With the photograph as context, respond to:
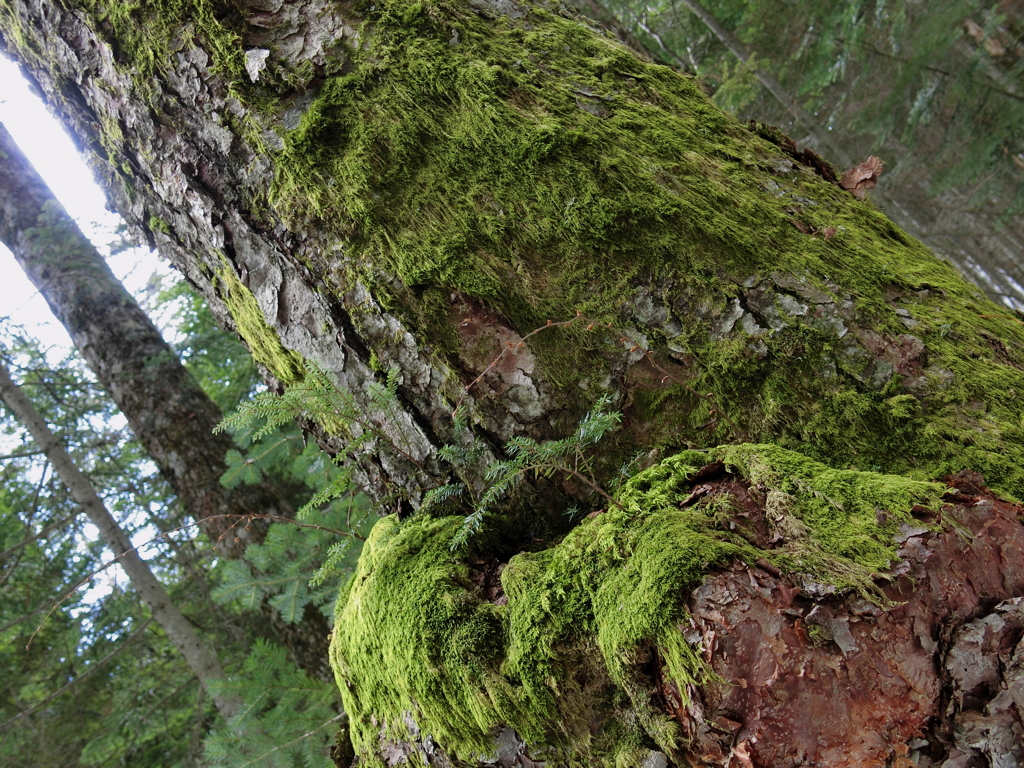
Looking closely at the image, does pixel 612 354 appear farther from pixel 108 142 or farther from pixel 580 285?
pixel 108 142

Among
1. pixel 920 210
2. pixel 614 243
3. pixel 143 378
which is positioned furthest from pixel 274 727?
pixel 920 210

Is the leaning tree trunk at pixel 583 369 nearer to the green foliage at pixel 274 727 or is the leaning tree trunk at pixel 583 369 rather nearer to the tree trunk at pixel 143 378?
the green foliage at pixel 274 727

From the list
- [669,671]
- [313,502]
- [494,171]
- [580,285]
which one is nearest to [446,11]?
[494,171]

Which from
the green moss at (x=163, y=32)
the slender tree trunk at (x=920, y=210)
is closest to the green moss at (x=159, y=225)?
the green moss at (x=163, y=32)

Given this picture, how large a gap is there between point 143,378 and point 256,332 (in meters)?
3.33

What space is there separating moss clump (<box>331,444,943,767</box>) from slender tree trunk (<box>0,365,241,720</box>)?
4.51 meters

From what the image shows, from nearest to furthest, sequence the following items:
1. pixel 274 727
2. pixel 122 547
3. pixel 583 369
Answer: pixel 583 369
pixel 274 727
pixel 122 547

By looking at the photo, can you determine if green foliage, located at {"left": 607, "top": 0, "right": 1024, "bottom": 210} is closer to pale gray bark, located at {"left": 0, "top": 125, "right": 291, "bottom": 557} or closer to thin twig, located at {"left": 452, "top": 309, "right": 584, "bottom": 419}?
thin twig, located at {"left": 452, "top": 309, "right": 584, "bottom": 419}

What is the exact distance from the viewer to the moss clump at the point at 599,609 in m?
1.20

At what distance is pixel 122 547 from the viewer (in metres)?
5.41

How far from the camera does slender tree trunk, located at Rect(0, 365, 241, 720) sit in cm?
521

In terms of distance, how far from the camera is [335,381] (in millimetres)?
1970

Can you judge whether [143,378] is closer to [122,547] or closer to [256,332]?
[122,547]

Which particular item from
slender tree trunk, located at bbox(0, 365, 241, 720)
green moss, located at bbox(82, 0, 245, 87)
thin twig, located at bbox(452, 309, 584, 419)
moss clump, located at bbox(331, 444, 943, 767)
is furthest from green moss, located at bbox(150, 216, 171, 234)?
slender tree trunk, located at bbox(0, 365, 241, 720)
